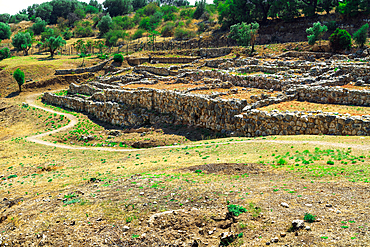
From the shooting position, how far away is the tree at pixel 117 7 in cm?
13200

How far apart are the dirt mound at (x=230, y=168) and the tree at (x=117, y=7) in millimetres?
132558

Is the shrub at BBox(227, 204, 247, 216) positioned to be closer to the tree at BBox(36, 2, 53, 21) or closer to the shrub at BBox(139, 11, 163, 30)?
the shrub at BBox(139, 11, 163, 30)

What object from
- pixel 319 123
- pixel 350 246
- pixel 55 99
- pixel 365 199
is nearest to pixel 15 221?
pixel 350 246

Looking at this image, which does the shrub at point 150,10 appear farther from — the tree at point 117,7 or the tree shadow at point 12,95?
the tree shadow at point 12,95

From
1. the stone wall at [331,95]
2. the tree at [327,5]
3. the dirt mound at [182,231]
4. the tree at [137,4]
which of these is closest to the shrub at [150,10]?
the tree at [137,4]

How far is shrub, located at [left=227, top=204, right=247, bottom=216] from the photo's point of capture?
32.1 ft

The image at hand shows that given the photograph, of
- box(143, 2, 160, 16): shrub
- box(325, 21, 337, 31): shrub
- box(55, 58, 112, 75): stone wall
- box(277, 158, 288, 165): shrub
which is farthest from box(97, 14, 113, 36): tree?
box(277, 158, 288, 165): shrub

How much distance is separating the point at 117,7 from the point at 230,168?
133725 millimetres

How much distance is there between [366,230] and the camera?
25.2 ft

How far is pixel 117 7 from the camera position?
132m

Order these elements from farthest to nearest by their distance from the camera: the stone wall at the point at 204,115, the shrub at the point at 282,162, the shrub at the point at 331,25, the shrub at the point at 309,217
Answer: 1. the shrub at the point at 331,25
2. the stone wall at the point at 204,115
3. the shrub at the point at 282,162
4. the shrub at the point at 309,217

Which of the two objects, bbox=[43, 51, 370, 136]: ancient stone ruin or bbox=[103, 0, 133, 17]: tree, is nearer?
bbox=[43, 51, 370, 136]: ancient stone ruin

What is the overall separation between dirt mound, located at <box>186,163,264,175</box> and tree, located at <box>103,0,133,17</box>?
133m

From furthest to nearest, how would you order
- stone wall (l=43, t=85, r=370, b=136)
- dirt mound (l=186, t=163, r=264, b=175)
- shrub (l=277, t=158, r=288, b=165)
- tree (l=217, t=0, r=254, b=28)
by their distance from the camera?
tree (l=217, t=0, r=254, b=28) < stone wall (l=43, t=85, r=370, b=136) < shrub (l=277, t=158, r=288, b=165) < dirt mound (l=186, t=163, r=264, b=175)
